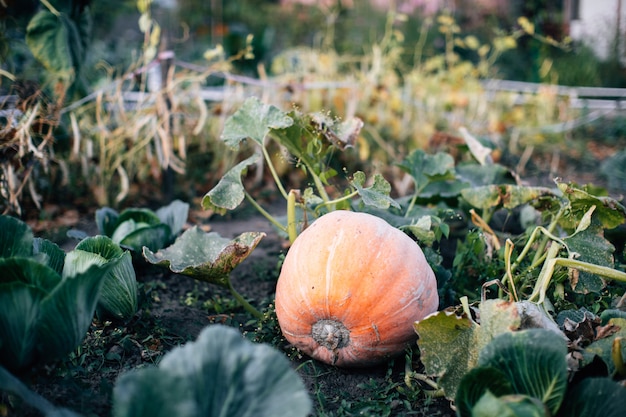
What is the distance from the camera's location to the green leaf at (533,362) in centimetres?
134

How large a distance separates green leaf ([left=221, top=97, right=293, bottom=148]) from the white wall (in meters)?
7.88

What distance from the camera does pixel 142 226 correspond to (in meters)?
2.34

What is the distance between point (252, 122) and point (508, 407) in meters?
1.44

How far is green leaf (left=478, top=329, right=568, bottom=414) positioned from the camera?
52.6 inches

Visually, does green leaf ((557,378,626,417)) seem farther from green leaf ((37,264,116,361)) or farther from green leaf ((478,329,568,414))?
green leaf ((37,264,116,361))

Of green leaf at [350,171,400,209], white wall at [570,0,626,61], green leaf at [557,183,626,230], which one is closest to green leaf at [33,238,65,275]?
green leaf at [350,171,400,209]

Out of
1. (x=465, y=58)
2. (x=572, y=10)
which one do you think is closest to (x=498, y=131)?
(x=465, y=58)

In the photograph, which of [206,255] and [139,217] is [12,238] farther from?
[139,217]

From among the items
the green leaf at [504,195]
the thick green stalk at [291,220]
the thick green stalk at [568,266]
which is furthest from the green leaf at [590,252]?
the thick green stalk at [291,220]

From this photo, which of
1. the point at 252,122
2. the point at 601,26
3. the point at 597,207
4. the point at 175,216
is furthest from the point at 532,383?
the point at 601,26

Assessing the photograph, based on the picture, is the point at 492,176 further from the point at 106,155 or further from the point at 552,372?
the point at 106,155

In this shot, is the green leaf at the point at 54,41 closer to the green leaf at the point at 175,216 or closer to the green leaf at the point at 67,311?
the green leaf at the point at 175,216

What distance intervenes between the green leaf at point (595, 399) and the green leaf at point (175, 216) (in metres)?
1.70

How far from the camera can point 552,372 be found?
1.34 meters
